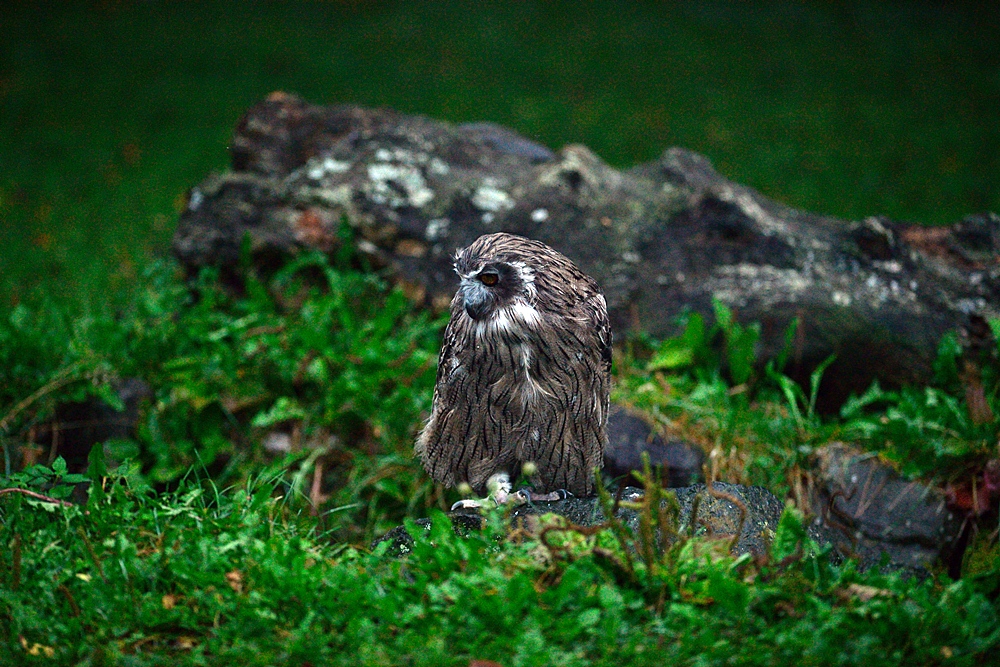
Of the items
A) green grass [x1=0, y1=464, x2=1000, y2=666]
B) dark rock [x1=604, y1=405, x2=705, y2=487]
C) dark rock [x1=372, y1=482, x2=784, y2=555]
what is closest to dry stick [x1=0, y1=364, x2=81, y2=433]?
green grass [x1=0, y1=464, x2=1000, y2=666]

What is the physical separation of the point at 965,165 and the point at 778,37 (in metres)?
3.58

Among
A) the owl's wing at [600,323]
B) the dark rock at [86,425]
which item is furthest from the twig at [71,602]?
the dark rock at [86,425]

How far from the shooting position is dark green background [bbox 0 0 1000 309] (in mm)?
7281

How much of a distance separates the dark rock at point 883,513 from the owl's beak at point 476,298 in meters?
1.82

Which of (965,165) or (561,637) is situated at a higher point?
(965,165)

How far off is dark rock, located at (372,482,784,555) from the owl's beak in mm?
683

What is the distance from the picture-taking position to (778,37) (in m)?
10.3

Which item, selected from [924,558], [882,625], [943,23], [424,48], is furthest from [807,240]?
[943,23]

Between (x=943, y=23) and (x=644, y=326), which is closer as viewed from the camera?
(x=644, y=326)

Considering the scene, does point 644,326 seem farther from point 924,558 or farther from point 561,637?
point 561,637

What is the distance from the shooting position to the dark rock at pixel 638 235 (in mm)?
4270

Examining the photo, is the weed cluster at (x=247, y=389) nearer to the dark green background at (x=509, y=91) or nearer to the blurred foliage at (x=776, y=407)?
the blurred foliage at (x=776, y=407)

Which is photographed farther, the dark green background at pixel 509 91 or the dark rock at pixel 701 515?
the dark green background at pixel 509 91

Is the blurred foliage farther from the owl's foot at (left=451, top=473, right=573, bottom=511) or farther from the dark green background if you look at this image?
the dark green background
